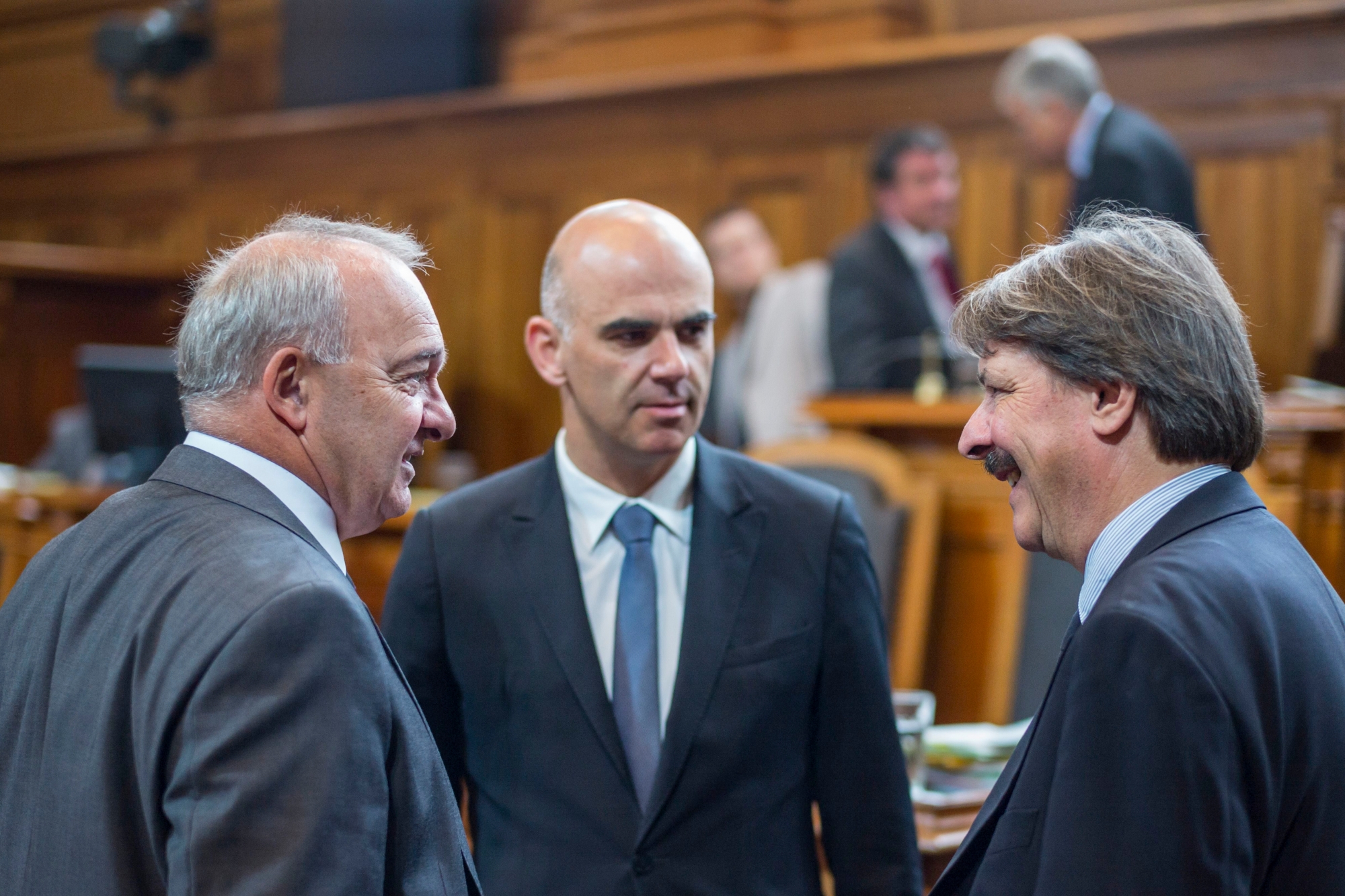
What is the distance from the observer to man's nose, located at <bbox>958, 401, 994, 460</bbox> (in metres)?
1.59

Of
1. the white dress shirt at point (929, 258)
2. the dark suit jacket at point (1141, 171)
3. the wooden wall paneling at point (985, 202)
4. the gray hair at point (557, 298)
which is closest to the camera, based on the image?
the gray hair at point (557, 298)

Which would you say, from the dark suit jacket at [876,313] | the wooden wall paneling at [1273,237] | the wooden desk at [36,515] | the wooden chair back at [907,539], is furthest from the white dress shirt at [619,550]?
the wooden wall paneling at [1273,237]

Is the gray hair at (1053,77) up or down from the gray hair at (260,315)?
up

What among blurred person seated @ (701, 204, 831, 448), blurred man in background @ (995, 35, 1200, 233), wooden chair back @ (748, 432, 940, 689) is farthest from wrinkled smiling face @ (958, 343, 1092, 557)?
blurred person seated @ (701, 204, 831, 448)

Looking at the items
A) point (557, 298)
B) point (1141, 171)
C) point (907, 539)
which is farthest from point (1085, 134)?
point (557, 298)

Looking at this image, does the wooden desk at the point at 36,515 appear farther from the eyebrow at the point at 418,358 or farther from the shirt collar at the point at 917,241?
the eyebrow at the point at 418,358

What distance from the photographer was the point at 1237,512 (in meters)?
1.40

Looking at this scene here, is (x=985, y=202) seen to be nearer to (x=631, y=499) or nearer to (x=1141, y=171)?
(x=1141, y=171)

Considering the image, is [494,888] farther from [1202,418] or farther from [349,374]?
[1202,418]

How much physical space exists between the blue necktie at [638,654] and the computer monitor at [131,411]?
3.91 metres

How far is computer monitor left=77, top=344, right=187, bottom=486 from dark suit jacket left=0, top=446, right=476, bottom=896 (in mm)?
4327

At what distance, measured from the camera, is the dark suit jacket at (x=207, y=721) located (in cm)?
122

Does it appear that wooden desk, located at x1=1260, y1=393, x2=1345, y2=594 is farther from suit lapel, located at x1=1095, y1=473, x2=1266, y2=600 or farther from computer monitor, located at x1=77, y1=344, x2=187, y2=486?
computer monitor, located at x1=77, y1=344, x2=187, y2=486

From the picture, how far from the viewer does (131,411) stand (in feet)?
18.2
